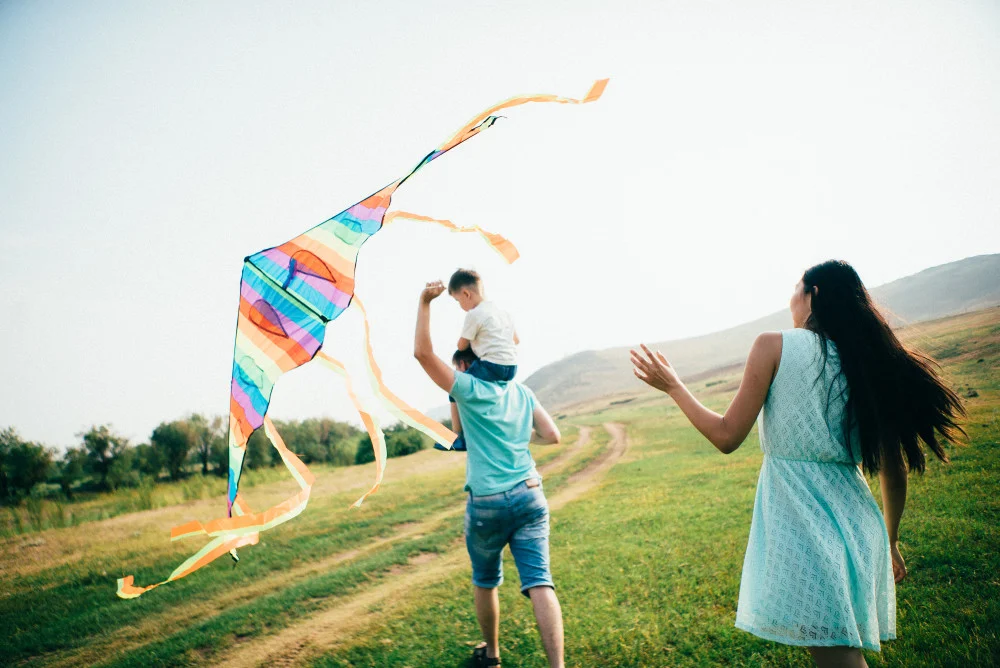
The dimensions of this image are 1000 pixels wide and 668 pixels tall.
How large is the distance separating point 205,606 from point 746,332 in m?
36.8

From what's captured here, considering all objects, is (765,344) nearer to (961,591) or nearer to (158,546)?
(961,591)

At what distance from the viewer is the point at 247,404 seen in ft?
→ 8.61

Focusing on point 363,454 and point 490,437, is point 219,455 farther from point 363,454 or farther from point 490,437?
point 490,437

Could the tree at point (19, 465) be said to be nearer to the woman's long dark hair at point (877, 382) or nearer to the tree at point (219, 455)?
the tree at point (219, 455)

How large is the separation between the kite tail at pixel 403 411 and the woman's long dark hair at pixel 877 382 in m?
1.76

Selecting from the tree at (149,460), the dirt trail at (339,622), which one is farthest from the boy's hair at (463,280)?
the tree at (149,460)

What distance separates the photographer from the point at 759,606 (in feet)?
6.21

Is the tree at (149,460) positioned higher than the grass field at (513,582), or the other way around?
the tree at (149,460)

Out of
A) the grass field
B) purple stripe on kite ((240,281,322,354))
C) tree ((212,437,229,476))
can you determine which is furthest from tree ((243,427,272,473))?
purple stripe on kite ((240,281,322,354))

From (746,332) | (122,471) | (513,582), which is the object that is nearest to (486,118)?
(513,582)

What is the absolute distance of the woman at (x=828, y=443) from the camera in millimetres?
1805

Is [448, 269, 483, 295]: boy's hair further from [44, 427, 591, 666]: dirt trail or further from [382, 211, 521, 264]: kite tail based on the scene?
[44, 427, 591, 666]: dirt trail

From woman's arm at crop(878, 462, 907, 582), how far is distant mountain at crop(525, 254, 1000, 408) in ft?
2.00

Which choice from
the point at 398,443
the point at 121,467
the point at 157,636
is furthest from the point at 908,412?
the point at 398,443
